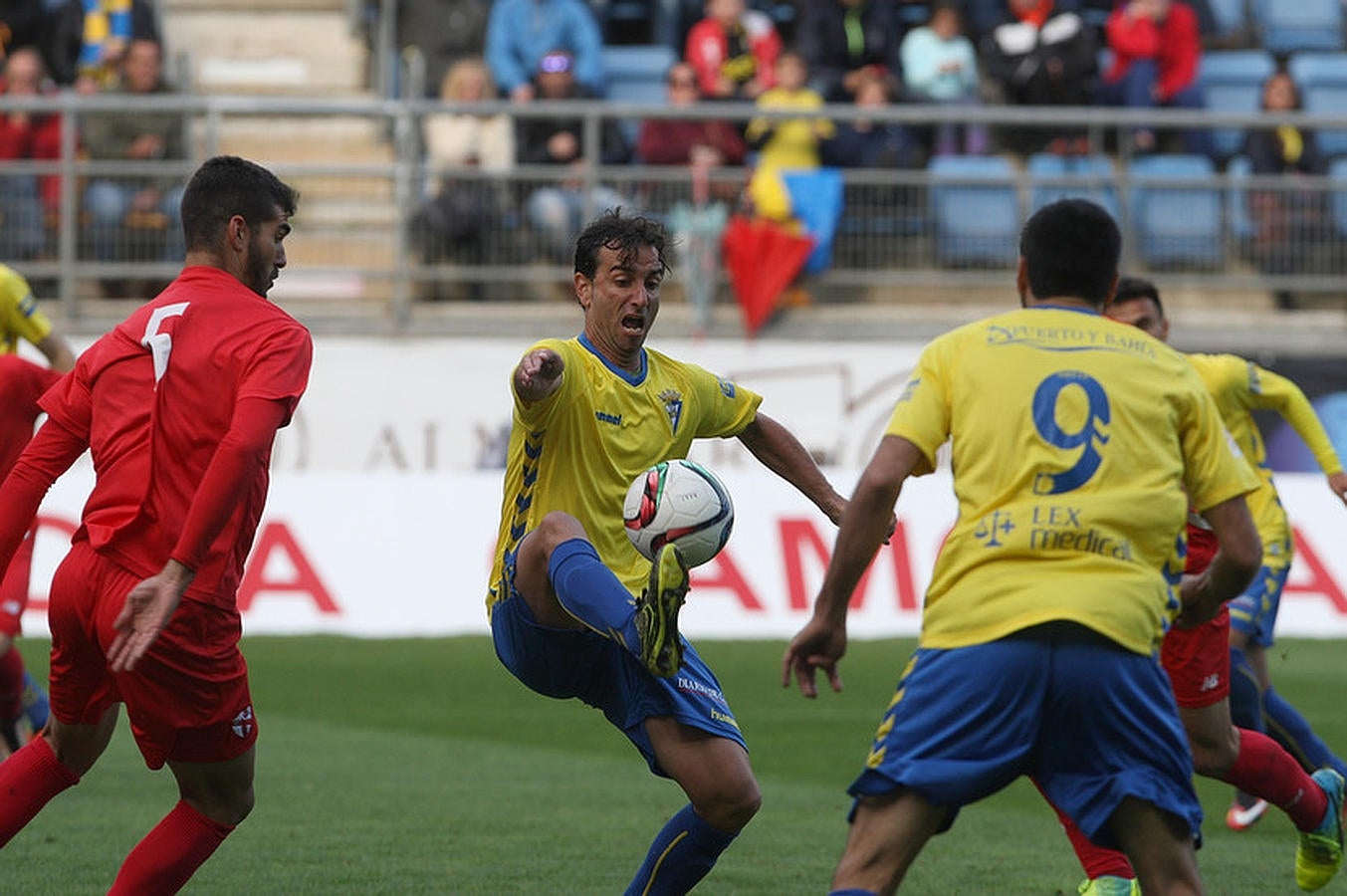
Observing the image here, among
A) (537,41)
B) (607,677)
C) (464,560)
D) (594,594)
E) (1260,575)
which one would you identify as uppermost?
(537,41)

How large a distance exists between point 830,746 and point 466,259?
23.9ft

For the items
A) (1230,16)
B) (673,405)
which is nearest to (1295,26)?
(1230,16)

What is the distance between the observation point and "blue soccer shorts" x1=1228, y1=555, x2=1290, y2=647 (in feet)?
27.6

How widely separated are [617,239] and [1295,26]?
15.9m

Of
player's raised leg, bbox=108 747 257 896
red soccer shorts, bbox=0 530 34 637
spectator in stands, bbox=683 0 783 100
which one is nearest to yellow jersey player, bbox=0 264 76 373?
red soccer shorts, bbox=0 530 34 637

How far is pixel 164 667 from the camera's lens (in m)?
5.25

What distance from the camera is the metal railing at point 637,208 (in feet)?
53.5

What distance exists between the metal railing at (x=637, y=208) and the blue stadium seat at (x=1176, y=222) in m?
0.01

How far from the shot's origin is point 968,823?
854 centimetres

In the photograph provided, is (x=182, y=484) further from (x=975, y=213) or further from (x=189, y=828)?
(x=975, y=213)

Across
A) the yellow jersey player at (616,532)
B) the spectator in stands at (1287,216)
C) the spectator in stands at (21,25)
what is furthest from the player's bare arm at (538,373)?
the spectator in stands at (21,25)

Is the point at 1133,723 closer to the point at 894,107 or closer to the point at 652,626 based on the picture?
the point at 652,626

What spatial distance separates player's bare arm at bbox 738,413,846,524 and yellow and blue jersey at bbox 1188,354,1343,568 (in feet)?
7.91

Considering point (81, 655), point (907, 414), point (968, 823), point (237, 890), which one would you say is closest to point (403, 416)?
point (968, 823)
